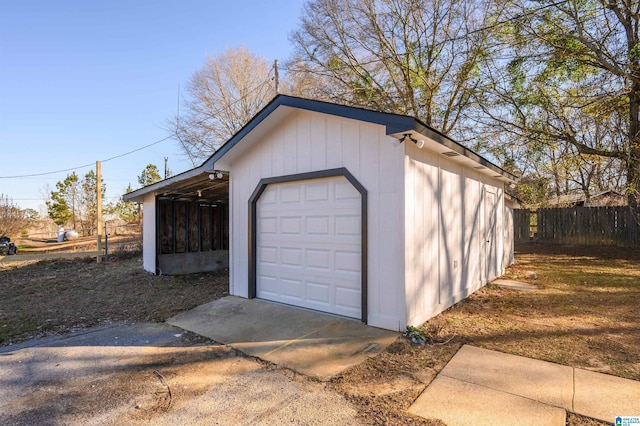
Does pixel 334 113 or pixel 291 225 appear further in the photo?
pixel 291 225

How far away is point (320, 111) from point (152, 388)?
3915 mm

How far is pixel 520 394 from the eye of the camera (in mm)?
2828

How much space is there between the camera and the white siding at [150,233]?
9.20 m

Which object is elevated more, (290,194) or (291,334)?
(290,194)

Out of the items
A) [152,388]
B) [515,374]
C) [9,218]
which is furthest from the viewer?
[9,218]

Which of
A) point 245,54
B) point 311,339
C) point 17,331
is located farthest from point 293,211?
point 245,54

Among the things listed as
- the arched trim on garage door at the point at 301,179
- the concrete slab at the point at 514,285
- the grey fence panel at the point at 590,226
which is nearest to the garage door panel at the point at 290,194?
the arched trim on garage door at the point at 301,179

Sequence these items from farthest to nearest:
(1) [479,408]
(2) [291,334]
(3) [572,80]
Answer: (3) [572,80], (2) [291,334], (1) [479,408]

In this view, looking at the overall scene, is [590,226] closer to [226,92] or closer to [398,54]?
[398,54]

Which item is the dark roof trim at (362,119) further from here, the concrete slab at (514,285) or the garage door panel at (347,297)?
the concrete slab at (514,285)

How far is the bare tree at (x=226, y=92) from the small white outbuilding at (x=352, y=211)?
11444 mm

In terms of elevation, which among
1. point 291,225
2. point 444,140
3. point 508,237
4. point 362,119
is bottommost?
point 508,237

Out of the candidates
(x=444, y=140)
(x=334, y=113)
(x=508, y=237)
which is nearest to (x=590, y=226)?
(x=508, y=237)

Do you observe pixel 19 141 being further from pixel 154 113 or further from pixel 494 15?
pixel 494 15
